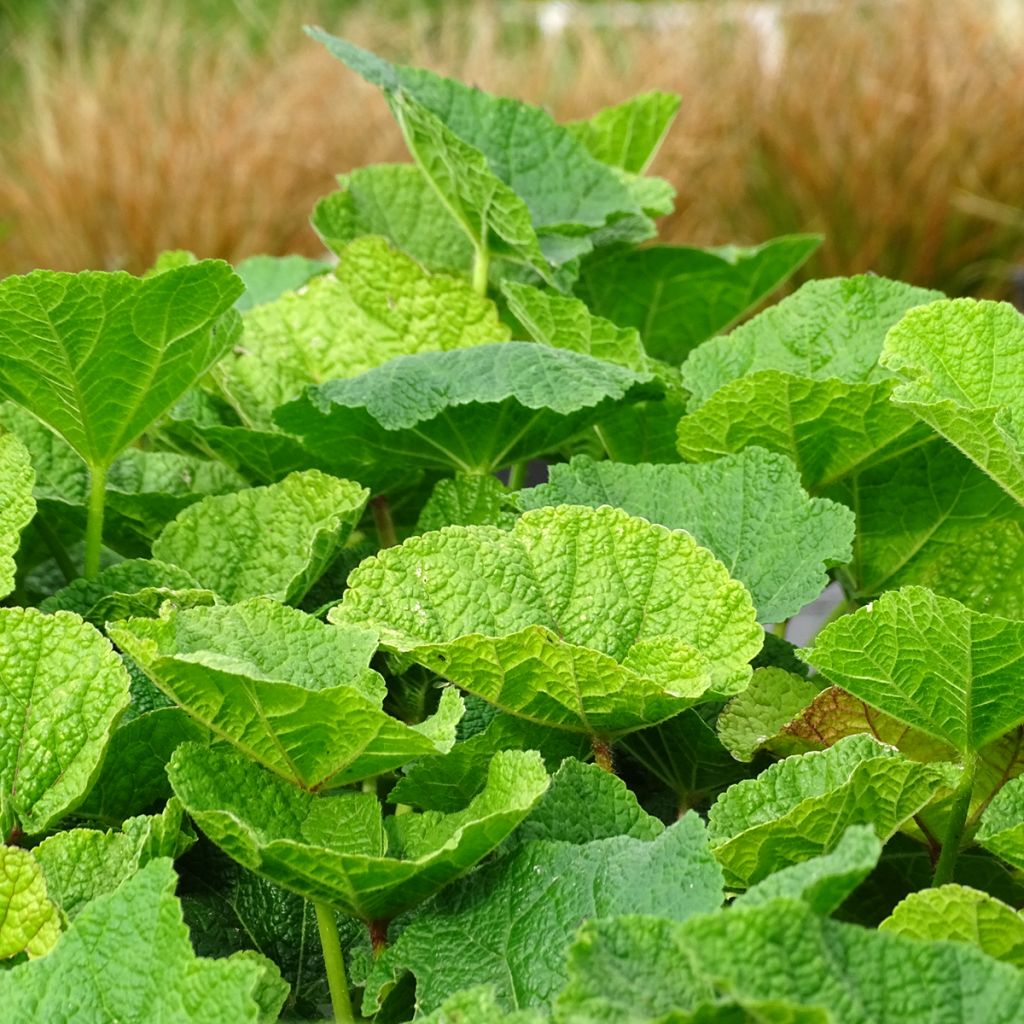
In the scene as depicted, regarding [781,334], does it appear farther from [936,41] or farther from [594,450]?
[936,41]

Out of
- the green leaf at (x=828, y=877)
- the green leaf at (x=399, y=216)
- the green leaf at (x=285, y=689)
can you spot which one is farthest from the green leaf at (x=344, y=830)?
the green leaf at (x=399, y=216)

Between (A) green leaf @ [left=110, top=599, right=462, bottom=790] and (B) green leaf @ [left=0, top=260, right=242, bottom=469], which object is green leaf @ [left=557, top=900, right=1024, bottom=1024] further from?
(B) green leaf @ [left=0, top=260, right=242, bottom=469]

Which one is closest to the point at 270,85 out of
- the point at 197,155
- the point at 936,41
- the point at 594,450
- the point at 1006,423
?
the point at 197,155

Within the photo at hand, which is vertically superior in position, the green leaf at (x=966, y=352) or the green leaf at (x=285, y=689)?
the green leaf at (x=966, y=352)

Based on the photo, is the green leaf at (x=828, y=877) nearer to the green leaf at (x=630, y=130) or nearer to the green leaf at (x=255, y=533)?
the green leaf at (x=255, y=533)

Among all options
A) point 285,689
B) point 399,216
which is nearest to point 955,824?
point 285,689

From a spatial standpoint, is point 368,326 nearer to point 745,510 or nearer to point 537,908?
point 745,510
